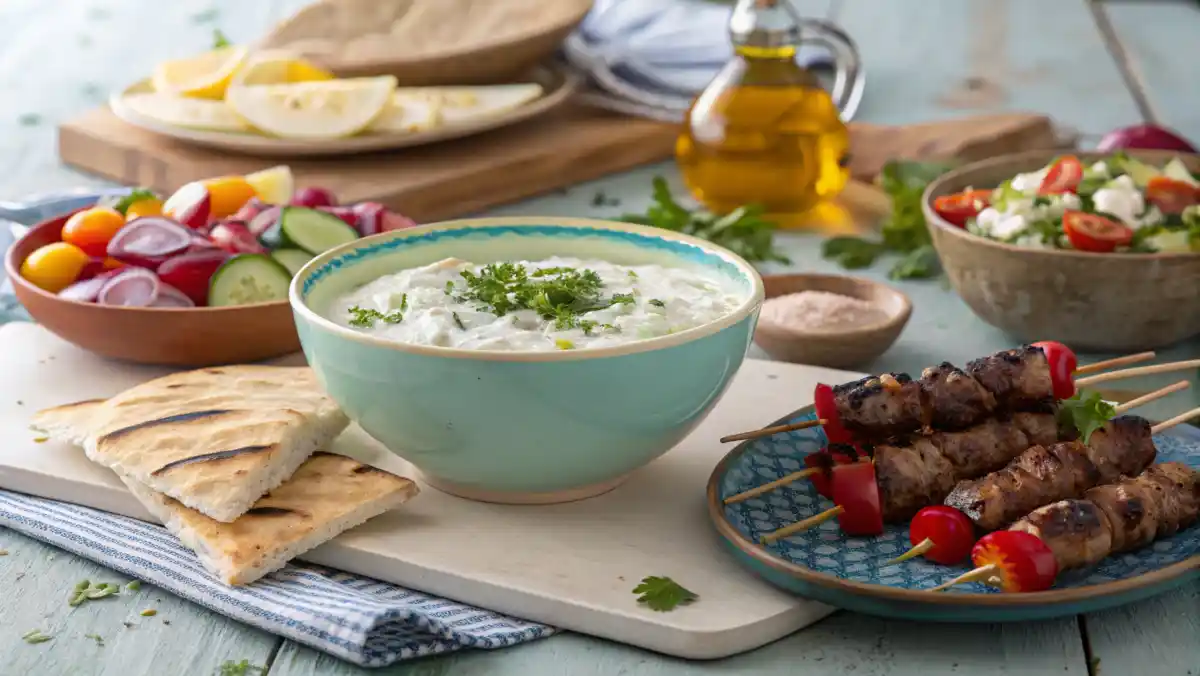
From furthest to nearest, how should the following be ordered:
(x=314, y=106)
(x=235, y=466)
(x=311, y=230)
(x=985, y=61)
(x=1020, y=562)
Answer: (x=985, y=61) → (x=314, y=106) → (x=311, y=230) → (x=235, y=466) → (x=1020, y=562)

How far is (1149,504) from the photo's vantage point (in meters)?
2.17

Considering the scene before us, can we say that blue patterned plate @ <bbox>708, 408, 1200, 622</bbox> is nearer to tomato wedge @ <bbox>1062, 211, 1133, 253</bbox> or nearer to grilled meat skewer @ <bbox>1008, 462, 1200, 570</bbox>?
grilled meat skewer @ <bbox>1008, 462, 1200, 570</bbox>

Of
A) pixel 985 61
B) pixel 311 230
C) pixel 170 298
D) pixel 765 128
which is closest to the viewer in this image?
pixel 170 298

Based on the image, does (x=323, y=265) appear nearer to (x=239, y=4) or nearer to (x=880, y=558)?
(x=880, y=558)

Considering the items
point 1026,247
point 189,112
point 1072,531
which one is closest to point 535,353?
point 1072,531

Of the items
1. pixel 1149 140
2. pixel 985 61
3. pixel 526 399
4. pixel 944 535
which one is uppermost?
pixel 526 399

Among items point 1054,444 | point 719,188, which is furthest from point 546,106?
point 1054,444

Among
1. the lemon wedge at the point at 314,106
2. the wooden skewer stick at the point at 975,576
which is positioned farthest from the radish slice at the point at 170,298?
the wooden skewer stick at the point at 975,576

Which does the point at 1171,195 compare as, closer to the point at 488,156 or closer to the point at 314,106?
the point at 488,156

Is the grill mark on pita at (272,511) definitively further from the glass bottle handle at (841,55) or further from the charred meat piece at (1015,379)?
the glass bottle handle at (841,55)

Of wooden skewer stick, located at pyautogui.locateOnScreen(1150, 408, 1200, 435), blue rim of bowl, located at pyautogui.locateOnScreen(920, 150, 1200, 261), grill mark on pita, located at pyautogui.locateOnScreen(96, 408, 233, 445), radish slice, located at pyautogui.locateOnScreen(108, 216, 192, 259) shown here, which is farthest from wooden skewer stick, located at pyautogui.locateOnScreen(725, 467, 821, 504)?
radish slice, located at pyautogui.locateOnScreen(108, 216, 192, 259)

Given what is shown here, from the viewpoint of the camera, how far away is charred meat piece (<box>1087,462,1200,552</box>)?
2150mm

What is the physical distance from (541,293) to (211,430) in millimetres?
565

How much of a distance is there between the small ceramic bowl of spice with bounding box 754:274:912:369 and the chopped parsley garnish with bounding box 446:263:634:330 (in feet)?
2.43
